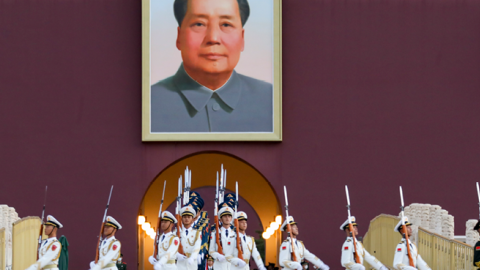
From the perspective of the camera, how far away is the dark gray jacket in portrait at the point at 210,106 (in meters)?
15.7

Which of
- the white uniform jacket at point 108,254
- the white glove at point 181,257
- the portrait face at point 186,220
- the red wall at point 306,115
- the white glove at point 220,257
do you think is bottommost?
the white glove at point 220,257

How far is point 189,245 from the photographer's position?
11102mm

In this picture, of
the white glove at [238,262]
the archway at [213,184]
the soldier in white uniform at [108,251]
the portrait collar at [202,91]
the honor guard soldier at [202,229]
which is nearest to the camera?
the soldier in white uniform at [108,251]

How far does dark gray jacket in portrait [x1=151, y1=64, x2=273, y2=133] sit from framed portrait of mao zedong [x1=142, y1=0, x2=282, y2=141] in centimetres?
2

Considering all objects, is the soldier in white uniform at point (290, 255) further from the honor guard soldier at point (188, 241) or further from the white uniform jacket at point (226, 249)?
the honor guard soldier at point (188, 241)

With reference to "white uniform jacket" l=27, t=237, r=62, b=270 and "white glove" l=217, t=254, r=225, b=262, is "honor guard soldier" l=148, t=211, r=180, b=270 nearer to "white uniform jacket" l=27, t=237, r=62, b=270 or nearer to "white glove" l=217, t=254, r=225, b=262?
"white glove" l=217, t=254, r=225, b=262

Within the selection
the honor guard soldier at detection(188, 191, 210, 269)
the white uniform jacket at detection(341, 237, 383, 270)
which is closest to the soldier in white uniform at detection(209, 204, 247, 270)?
the honor guard soldier at detection(188, 191, 210, 269)

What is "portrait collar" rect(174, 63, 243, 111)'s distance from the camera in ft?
51.8

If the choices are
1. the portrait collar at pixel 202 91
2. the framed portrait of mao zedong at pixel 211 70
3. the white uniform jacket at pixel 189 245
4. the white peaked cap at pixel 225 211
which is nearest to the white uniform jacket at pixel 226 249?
the white peaked cap at pixel 225 211

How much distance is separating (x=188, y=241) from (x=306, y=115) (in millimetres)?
5674

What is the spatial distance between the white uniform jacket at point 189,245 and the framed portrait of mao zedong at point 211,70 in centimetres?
468

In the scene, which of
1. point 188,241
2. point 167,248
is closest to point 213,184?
point 188,241

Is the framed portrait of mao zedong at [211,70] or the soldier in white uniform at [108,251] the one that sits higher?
the framed portrait of mao zedong at [211,70]

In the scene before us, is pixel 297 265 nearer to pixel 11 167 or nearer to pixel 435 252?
pixel 435 252
